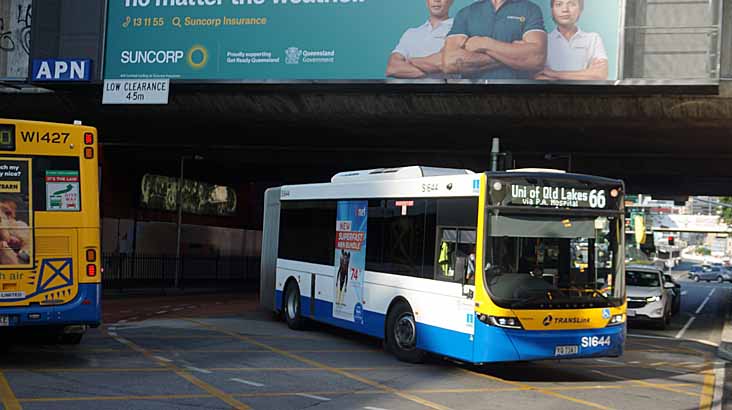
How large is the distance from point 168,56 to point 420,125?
745 cm

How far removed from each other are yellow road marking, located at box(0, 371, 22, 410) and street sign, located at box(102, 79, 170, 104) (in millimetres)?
15490

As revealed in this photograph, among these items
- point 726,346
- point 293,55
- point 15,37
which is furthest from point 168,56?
point 726,346

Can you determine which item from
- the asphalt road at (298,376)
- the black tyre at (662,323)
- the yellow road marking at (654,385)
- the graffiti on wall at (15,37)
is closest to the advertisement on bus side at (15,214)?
the asphalt road at (298,376)

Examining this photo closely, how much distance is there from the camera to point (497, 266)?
12.4m

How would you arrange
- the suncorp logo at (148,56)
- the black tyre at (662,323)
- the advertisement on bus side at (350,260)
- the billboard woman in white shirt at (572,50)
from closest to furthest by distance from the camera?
the advertisement on bus side at (350,260), the billboard woman in white shirt at (572,50), the black tyre at (662,323), the suncorp logo at (148,56)

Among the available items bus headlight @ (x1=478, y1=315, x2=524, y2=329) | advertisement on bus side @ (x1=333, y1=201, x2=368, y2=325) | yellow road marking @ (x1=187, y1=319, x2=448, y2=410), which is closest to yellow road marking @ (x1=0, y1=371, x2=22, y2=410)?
yellow road marking @ (x1=187, y1=319, x2=448, y2=410)

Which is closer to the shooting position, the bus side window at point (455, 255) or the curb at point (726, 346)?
the bus side window at point (455, 255)

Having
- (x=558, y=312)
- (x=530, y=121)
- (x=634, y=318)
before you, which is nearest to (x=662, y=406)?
(x=558, y=312)

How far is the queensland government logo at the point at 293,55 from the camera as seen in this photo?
2523 centimetres

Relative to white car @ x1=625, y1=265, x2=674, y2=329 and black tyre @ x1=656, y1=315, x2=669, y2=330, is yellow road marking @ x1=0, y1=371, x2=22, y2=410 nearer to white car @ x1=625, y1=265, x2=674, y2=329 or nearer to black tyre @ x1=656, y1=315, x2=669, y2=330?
white car @ x1=625, y1=265, x2=674, y2=329

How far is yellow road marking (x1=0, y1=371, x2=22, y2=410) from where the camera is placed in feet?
30.5

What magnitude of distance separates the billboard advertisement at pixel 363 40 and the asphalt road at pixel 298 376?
842cm

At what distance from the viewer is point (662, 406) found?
11.3m

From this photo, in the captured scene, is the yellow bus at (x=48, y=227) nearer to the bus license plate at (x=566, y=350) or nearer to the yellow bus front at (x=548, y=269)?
the yellow bus front at (x=548, y=269)
